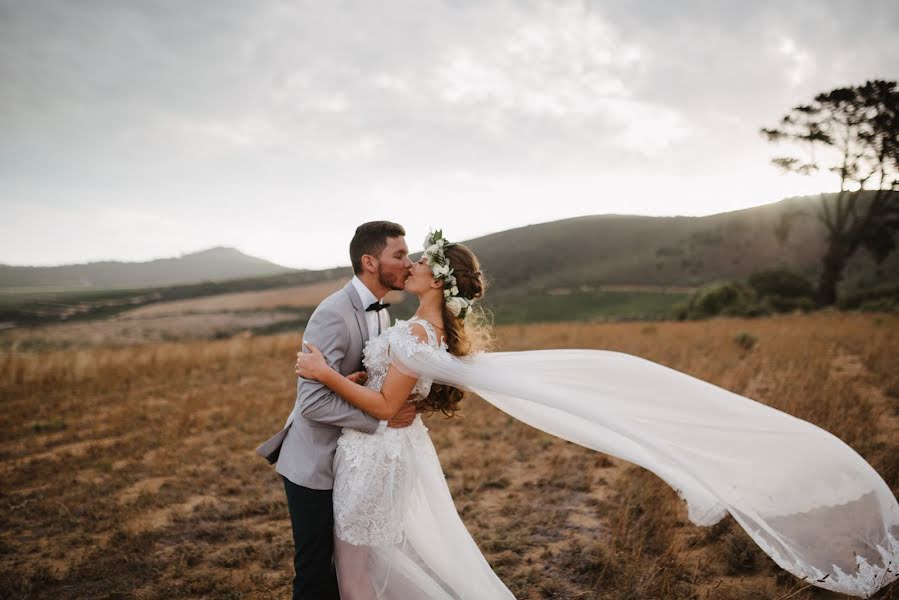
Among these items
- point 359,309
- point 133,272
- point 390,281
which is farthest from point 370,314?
point 133,272

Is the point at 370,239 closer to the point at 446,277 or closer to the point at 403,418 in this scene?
the point at 446,277

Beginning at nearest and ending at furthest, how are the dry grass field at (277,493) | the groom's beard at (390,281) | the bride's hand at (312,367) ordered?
the bride's hand at (312,367), the groom's beard at (390,281), the dry grass field at (277,493)

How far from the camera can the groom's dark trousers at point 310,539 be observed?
2768mm

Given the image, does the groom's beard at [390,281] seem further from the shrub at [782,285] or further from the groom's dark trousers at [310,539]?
the shrub at [782,285]

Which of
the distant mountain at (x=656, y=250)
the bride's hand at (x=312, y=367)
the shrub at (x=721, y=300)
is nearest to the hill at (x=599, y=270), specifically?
the distant mountain at (x=656, y=250)

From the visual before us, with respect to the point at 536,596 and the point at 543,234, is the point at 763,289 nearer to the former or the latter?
the point at 536,596

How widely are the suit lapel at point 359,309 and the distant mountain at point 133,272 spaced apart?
100m

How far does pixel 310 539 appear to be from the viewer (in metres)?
2.78

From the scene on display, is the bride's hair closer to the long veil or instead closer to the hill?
the long veil

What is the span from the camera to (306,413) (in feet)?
8.80

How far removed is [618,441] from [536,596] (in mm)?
1620

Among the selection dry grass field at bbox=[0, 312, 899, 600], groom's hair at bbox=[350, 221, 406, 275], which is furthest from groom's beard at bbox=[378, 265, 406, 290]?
dry grass field at bbox=[0, 312, 899, 600]

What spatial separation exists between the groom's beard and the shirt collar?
0.34ft

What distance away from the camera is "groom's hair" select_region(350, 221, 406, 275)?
2.99 m
